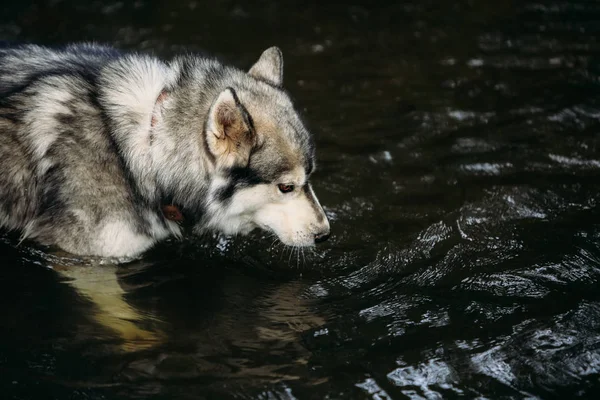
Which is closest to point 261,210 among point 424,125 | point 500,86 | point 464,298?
point 464,298

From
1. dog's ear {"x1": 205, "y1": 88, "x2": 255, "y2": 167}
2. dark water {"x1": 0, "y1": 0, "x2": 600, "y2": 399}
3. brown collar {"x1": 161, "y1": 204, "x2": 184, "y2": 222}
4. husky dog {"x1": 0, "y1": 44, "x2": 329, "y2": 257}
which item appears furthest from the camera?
brown collar {"x1": 161, "y1": 204, "x2": 184, "y2": 222}

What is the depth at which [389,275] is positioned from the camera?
5137mm

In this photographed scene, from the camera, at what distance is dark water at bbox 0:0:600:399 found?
404 centimetres

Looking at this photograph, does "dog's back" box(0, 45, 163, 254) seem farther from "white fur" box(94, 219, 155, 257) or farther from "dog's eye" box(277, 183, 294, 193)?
"dog's eye" box(277, 183, 294, 193)

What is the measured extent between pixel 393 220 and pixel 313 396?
237 cm

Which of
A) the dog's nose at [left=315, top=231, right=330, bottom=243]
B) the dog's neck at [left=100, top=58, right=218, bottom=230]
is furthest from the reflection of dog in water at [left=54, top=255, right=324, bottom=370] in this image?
the dog's neck at [left=100, top=58, right=218, bottom=230]

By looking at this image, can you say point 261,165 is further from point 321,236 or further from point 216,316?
point 216,316

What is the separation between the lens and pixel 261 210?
4824 millimetres

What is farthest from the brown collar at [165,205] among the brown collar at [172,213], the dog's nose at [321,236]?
the dog's nose at [321,236]

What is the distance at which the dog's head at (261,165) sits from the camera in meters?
4.38

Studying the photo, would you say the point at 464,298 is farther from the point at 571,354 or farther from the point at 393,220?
the point at 393,220

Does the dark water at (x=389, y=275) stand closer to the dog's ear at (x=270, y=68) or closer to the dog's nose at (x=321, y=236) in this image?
the dog's nose at (x=321, y=236)

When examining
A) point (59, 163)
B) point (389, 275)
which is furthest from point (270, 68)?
point (389, 275)

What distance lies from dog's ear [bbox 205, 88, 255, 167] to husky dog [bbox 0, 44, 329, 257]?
1 cm
